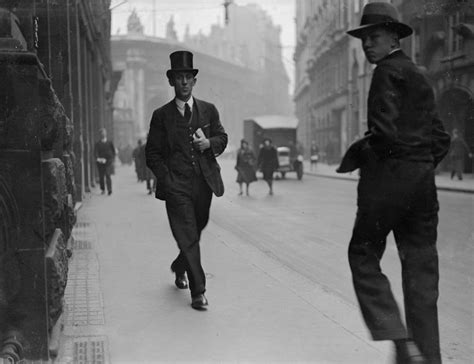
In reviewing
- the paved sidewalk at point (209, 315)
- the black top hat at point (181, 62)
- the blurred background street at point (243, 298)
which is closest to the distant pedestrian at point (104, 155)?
the blurred background street at point (243, 298)

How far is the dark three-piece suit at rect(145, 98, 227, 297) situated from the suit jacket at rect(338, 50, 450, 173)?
199 cm

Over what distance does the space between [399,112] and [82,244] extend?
5.92 m

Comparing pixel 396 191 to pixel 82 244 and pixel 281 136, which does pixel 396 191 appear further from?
pixel 281 136

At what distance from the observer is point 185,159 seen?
17.2ft

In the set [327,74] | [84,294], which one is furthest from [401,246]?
[327,74]

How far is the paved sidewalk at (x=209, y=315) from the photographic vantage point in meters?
3.95

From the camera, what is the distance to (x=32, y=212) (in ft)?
11.8

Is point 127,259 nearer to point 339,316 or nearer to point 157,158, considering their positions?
point 157,158

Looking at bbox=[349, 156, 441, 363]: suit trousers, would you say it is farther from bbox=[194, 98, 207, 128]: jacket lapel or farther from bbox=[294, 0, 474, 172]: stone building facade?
bbox=[294, 0, 474, 172]: stone building facade

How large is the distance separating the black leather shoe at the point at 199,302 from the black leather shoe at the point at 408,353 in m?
1.94

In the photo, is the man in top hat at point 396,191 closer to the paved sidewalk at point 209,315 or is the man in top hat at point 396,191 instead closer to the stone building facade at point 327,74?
the paved sidewalk at point 209,315

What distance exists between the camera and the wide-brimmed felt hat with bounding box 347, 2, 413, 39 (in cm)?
348

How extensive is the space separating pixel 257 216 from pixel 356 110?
27.2 meters

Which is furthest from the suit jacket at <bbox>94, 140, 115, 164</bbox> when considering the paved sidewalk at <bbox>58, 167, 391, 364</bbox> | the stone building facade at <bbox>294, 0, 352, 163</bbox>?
the stone building facade at <bbox>294, 0, 352, 163</bbox>
